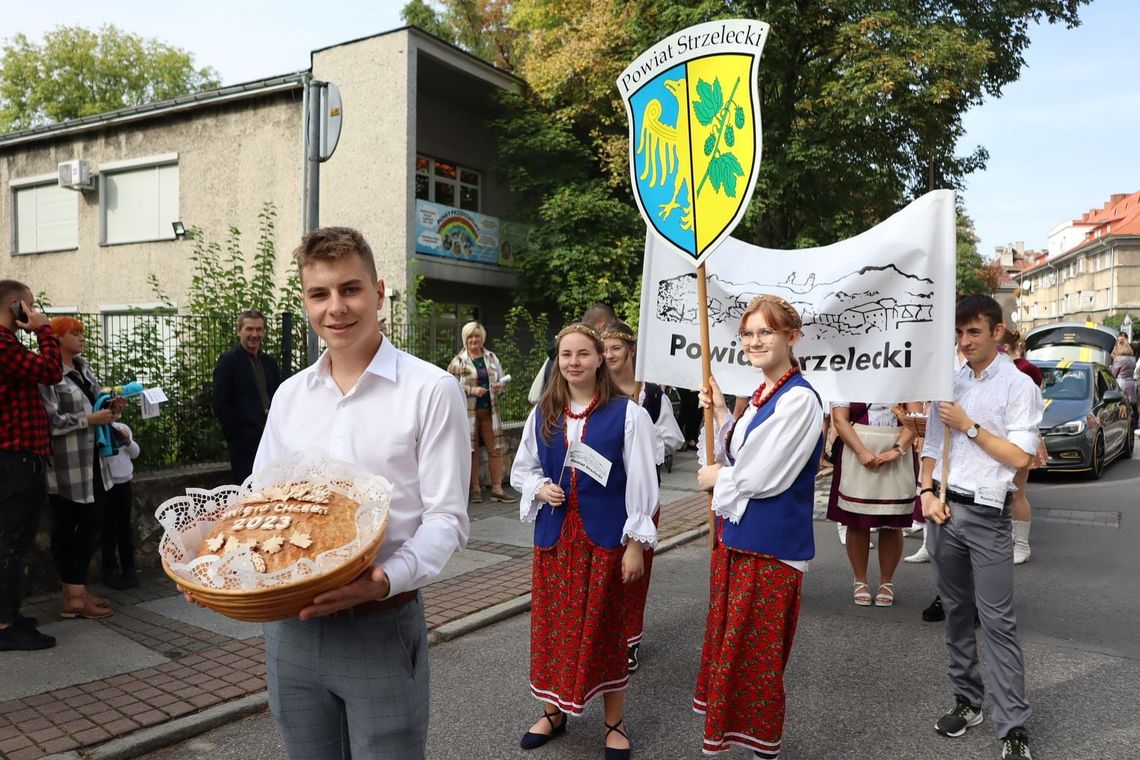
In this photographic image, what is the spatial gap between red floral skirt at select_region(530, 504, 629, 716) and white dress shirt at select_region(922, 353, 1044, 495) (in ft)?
5.41

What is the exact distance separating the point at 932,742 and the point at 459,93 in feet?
58.8

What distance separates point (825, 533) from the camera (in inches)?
348

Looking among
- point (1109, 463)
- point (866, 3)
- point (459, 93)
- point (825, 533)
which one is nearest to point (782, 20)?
point (866, 3)

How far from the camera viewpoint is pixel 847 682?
15.3 feet

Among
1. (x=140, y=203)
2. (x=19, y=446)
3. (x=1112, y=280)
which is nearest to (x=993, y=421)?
(x=19, y=446)

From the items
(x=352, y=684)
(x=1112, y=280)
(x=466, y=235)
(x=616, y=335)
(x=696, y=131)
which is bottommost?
(x=352, y=684)

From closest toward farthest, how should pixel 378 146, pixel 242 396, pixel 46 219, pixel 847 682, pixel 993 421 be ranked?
pixel 993 421 → pixel 847 682 → pixel 242 396 → pixel 378 146 → pixel 46 219

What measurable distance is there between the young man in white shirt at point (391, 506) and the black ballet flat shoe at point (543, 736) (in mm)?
1899

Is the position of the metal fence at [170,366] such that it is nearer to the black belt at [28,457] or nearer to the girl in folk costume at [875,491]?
the black belt at [28,457]

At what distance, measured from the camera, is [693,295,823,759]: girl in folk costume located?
3369 mm

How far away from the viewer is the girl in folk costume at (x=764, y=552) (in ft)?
11.1

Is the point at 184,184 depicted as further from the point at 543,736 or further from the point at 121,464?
the point at 543,736

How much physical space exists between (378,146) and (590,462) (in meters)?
14.6

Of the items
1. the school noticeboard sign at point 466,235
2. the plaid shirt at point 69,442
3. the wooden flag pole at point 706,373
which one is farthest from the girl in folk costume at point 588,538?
the school noticeboard sign at point 466,235
